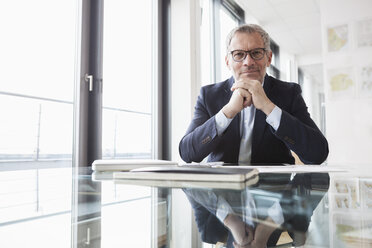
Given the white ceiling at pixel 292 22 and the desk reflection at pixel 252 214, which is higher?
the white ceiling at pixel 292 22

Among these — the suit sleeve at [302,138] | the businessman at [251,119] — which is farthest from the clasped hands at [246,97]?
the suit sleeve at [302,138]

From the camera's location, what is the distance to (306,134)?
1.30m

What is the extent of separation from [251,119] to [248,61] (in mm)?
307

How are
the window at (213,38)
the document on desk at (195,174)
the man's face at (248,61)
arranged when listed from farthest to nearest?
the window at (213,38), the man's face at (248,61), the document on desk at (195,174)

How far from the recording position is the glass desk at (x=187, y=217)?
24cm

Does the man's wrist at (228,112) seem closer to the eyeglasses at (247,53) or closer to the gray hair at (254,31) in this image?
the eyeglasses at (247,53)

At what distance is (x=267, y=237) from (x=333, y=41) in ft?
13.1

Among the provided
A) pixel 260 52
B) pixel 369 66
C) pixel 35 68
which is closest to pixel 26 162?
pixel 35 68

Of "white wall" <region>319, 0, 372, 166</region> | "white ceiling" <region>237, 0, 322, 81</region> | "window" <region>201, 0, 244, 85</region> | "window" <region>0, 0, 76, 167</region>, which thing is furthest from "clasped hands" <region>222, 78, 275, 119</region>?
"white ceiling" <region>237, 0, 322, 81</region>

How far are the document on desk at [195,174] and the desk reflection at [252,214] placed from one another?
7 centimetres

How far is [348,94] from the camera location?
3496 mm

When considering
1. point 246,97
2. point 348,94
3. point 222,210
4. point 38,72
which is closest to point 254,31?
point 246,97

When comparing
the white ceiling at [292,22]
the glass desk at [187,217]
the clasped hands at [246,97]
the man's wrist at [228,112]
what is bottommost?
the glass desk at [187,217]

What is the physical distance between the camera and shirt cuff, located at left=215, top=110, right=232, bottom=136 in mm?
1388
